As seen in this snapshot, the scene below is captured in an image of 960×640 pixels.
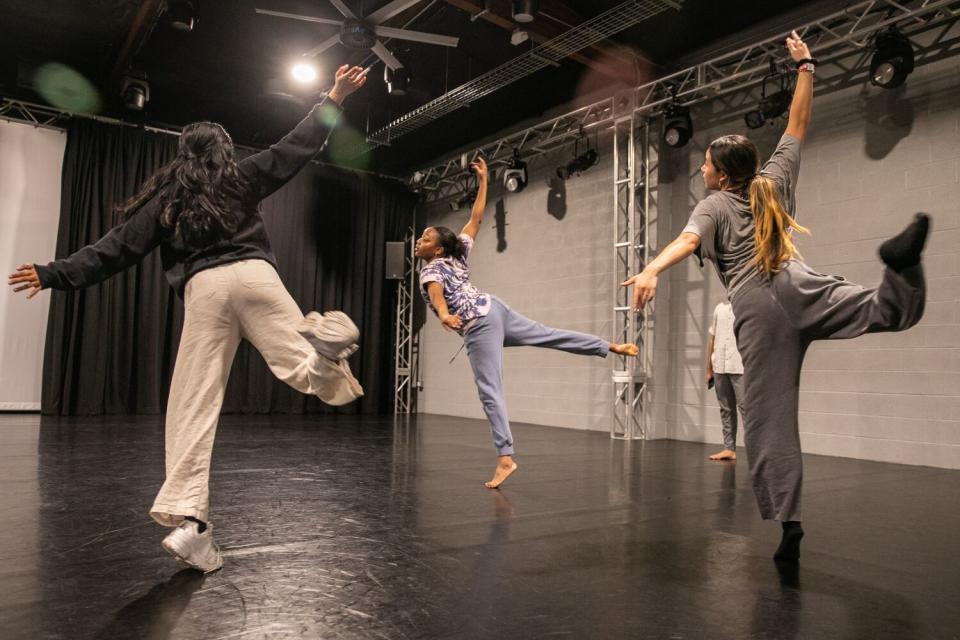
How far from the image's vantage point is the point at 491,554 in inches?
81.4

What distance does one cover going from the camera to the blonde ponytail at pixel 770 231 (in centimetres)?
195

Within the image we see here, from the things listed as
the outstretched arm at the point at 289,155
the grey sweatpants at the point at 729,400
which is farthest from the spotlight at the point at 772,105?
the outstretched arm at the point at 289,155

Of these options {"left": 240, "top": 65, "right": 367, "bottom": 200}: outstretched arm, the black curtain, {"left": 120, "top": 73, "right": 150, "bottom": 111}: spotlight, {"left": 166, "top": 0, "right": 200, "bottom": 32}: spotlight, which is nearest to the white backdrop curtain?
the black curtain

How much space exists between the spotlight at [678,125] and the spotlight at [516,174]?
2.00 m

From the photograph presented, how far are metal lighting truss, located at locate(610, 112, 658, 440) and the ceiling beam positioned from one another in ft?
1.65

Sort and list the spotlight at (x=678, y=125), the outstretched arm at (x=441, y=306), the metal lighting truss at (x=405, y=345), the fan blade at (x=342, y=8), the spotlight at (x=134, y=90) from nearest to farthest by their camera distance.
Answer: the outstretched arm at (x=441, y=306)
the fan blade at (x=342, y=8)
the spotlight at (x=678, y=125)
the spotlight at (x=134, y=90)
the metal lighting truss at (x=405, y=345)

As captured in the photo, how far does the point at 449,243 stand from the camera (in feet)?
11.3

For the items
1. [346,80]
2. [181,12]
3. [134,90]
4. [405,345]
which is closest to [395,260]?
[405,345]

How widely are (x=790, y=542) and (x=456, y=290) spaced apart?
1.87 m

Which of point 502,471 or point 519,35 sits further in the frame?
point 519,35

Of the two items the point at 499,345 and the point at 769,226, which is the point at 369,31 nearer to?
the point at 499,345

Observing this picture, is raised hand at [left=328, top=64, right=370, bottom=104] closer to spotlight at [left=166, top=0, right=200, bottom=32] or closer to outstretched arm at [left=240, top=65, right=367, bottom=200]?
outstretched arm at [left=240, top=65, right=367, bottom=200]

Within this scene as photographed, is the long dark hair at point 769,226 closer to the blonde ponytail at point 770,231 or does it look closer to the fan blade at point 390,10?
the blonde ponytail at point 770,231

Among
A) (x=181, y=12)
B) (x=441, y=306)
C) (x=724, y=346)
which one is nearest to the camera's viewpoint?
(x=441, y=306)
